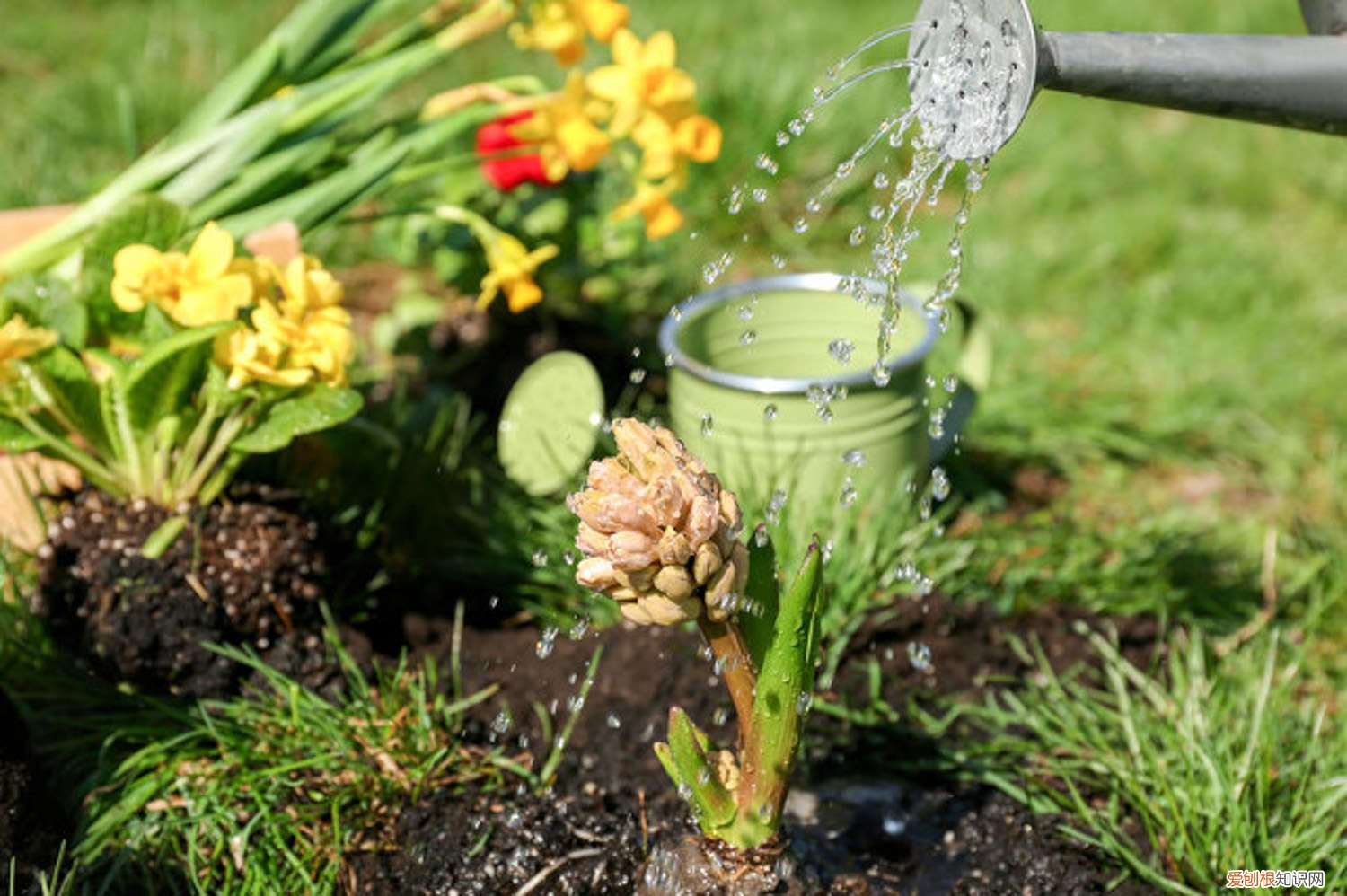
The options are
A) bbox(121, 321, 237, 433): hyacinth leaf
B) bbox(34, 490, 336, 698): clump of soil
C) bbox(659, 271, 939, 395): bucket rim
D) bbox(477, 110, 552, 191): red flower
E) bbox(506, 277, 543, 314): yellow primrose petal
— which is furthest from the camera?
bbox(477, 110, 552, 191): red flower

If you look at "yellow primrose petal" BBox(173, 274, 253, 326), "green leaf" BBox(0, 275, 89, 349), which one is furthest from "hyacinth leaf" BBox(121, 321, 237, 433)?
"green leaf" BBox(0, 275, 89, 349)

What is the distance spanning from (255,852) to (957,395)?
1.18m

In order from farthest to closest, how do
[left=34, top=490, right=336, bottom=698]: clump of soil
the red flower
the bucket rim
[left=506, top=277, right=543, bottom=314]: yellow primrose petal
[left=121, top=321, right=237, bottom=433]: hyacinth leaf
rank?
1. the red flower
2. [left=506, top=277, right=543, bottom=314]: yellow primrose petal
3. the bucket rim
4. [left=34, top=490, right=336, bottom=698]: clump of soil
5. [left=121, top=321, right=237, bottom=433]: hyacinth leaf

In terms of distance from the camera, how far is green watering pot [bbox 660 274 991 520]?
1.96 metres

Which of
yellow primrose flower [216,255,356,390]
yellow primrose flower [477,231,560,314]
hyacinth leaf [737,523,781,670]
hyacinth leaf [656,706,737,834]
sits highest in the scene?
yellow primrose flower [216,255,356,390]

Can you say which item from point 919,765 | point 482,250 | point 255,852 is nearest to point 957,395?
point 919,765

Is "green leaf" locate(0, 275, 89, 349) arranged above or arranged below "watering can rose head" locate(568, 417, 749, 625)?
above

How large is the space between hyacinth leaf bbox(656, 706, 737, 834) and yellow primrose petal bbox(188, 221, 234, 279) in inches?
30.8

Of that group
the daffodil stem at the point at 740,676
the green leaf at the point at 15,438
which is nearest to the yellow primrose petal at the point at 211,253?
the green leaf at the point at 15,438

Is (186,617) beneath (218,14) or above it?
beneath

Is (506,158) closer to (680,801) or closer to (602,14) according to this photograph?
(602,14)

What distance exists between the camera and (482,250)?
95.7 inches

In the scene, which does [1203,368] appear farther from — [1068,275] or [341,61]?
[341,61]

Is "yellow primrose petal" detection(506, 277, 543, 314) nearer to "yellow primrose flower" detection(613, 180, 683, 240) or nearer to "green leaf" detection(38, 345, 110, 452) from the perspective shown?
"yellow primrose flower" detection(613, 180, 683, 240)
